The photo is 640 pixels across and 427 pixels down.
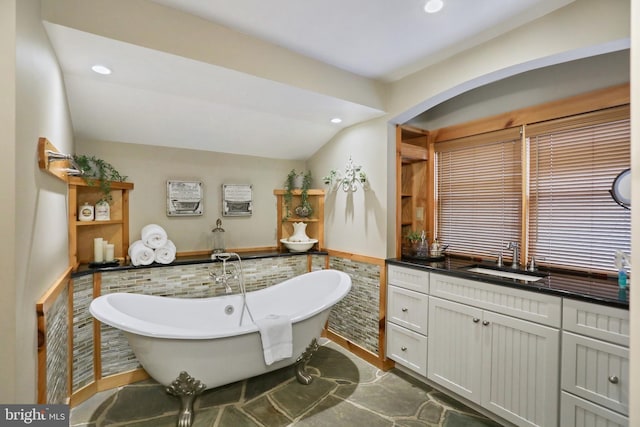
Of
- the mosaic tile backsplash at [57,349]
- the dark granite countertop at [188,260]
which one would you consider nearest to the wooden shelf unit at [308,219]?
the dark granite countertop at [188,260]

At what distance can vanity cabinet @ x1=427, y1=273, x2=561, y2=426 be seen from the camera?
1766mm

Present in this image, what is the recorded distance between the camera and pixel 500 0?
1667 millimetres

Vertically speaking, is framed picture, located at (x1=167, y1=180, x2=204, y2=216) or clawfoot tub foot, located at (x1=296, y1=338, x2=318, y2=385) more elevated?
framed picture, located at (x1=167, y1=180, x2=204, y2=216)

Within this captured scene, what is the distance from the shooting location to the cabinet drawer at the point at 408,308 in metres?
2.46

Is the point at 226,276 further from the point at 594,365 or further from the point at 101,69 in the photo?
the point at 594,365

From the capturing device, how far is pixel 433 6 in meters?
1.70

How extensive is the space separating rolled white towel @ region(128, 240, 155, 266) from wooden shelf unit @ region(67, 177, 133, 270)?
0.31 metres

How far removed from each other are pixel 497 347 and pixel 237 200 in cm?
276

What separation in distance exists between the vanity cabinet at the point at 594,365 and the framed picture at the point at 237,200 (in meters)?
2.92

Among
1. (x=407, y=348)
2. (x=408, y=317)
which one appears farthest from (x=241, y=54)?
(x=407, y=348)

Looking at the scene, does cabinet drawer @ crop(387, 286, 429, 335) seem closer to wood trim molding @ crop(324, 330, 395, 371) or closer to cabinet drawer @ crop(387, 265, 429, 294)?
cabinet drawer @ crop(387, 265, 429, 294)

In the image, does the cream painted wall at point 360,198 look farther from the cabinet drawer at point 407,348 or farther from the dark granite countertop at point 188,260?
the cabinet drawer at point 407,348

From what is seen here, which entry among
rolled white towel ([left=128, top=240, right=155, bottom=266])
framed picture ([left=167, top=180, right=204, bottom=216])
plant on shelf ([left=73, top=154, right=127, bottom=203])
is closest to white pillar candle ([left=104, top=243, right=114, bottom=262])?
rolled white towel ([left=128, top=240, right=155, bottom=266])

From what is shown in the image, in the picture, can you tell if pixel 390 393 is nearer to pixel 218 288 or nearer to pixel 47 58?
pixel 218 288
